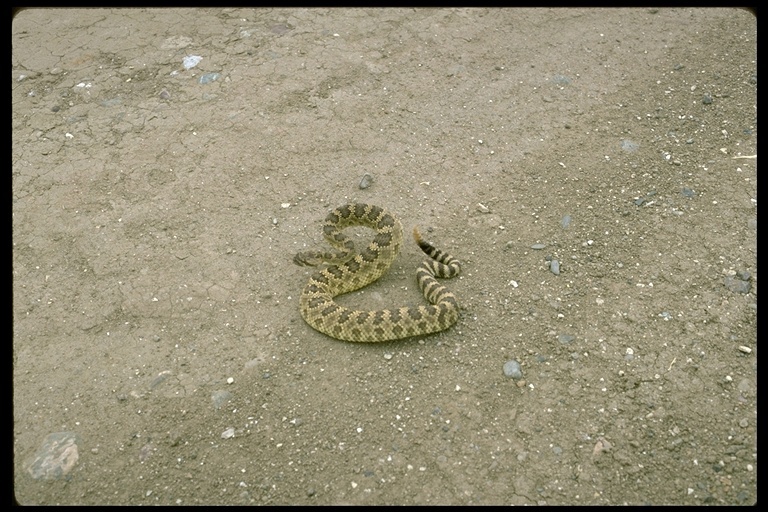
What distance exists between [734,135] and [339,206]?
3.66 m

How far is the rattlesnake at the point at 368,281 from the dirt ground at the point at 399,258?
0.13 m

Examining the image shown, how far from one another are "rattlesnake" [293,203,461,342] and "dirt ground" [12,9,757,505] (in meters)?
0.13

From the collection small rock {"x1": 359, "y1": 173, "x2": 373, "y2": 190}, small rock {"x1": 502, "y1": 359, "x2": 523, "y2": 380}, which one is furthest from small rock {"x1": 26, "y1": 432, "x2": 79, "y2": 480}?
small rock {"x1": 359, "y1": 173, "x2": 373, "y2": 190}

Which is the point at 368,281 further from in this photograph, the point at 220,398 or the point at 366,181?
the point at 220,398

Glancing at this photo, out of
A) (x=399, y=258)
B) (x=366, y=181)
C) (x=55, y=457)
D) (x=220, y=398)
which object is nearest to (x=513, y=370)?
(x=399, y=258)

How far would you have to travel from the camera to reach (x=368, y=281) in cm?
548

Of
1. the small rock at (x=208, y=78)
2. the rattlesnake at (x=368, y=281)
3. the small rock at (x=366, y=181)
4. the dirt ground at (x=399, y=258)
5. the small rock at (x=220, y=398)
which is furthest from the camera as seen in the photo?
the small rock at (x=208, y=78)

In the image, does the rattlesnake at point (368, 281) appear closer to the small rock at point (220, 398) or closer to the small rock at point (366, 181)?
the small rock at point (366, 181)

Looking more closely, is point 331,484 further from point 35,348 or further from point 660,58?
point 660,58

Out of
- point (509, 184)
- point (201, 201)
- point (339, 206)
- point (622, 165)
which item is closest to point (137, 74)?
point (201, 201)

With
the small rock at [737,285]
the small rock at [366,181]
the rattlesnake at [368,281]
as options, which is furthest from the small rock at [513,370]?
the small rock at [366,181]

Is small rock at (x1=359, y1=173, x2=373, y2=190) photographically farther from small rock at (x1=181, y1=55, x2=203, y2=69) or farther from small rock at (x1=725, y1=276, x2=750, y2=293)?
small rock at (x1=725, y1=276, x2=750, y2=293)

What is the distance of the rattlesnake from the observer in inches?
191

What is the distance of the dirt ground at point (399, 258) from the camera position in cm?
415
